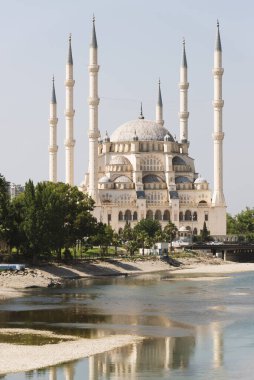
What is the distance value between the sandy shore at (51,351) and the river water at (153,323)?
87 cm

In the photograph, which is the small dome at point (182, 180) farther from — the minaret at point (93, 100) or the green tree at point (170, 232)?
the minaret at point (93, 100)

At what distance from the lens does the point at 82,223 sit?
402ft

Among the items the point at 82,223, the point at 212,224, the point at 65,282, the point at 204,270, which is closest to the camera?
the point at 65,282

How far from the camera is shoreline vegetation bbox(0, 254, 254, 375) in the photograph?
2051 inches

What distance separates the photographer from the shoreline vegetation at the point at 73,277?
52094 millimetres

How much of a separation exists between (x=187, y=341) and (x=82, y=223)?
65.4 m

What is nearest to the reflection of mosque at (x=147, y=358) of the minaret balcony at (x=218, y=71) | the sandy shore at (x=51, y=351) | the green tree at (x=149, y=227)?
the sandy shore at (x=51, y=351)

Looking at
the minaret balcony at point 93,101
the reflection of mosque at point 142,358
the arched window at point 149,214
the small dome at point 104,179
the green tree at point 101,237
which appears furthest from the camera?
the small dome at point 104,179

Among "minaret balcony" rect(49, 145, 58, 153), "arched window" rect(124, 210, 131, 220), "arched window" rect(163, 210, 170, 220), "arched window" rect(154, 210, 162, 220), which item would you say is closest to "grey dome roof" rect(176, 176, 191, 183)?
"arched window" rect(163, 210, 170, 220)

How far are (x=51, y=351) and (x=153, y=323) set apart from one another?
13502mm

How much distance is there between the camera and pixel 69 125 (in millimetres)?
183125

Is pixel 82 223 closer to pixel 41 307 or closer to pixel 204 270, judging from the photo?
pixel 204 270

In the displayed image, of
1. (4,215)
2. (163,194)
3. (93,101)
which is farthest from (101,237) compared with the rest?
(163,194)

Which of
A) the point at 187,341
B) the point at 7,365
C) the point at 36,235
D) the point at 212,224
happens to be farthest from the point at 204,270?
the point at 7,365
